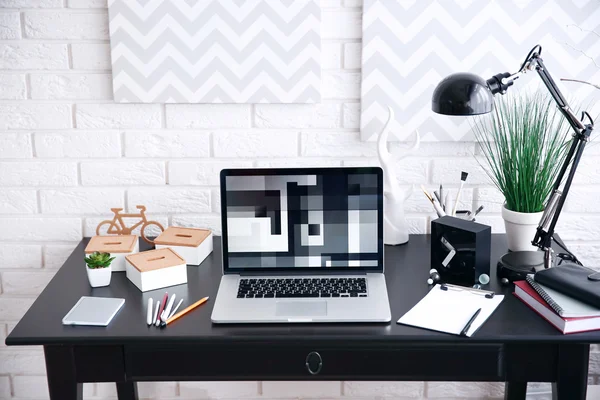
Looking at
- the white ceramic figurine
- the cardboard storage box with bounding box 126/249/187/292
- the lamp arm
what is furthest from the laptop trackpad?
the lamp arm

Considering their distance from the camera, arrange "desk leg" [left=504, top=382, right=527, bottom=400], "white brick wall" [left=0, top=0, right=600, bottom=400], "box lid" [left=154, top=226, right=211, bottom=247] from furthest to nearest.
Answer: "desk leg" [left=504, top=382, right=527, bottom=400] → "white brick wall" [left=0, top=0, right=600, bottom=400] → "box lid" [left=154, top=226, right=211, bottom=247]

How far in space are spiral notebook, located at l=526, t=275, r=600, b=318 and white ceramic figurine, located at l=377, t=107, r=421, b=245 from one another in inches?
18.1

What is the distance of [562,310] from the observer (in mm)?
1449

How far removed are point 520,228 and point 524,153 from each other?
0.19 meters

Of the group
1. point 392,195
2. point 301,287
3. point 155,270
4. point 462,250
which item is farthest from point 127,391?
point 462,250

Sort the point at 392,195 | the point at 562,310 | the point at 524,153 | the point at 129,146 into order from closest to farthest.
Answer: the point at 562,310
the point at 524,153
the point at 392,195
the point at 129,146

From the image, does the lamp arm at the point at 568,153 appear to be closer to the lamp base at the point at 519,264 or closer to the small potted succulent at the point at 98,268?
the lamp base at the point at 519,264

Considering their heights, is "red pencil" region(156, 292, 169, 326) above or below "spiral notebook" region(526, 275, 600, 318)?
below

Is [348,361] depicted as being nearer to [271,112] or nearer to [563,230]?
[271,112]

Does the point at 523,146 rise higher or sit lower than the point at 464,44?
lower

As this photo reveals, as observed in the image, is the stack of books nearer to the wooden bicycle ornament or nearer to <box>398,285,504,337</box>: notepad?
<box>398,285,504,337</box>: notepad

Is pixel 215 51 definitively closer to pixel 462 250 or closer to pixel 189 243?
pixel 189 243

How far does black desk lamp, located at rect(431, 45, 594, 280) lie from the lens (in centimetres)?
159

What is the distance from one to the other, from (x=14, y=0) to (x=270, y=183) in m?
0.84
